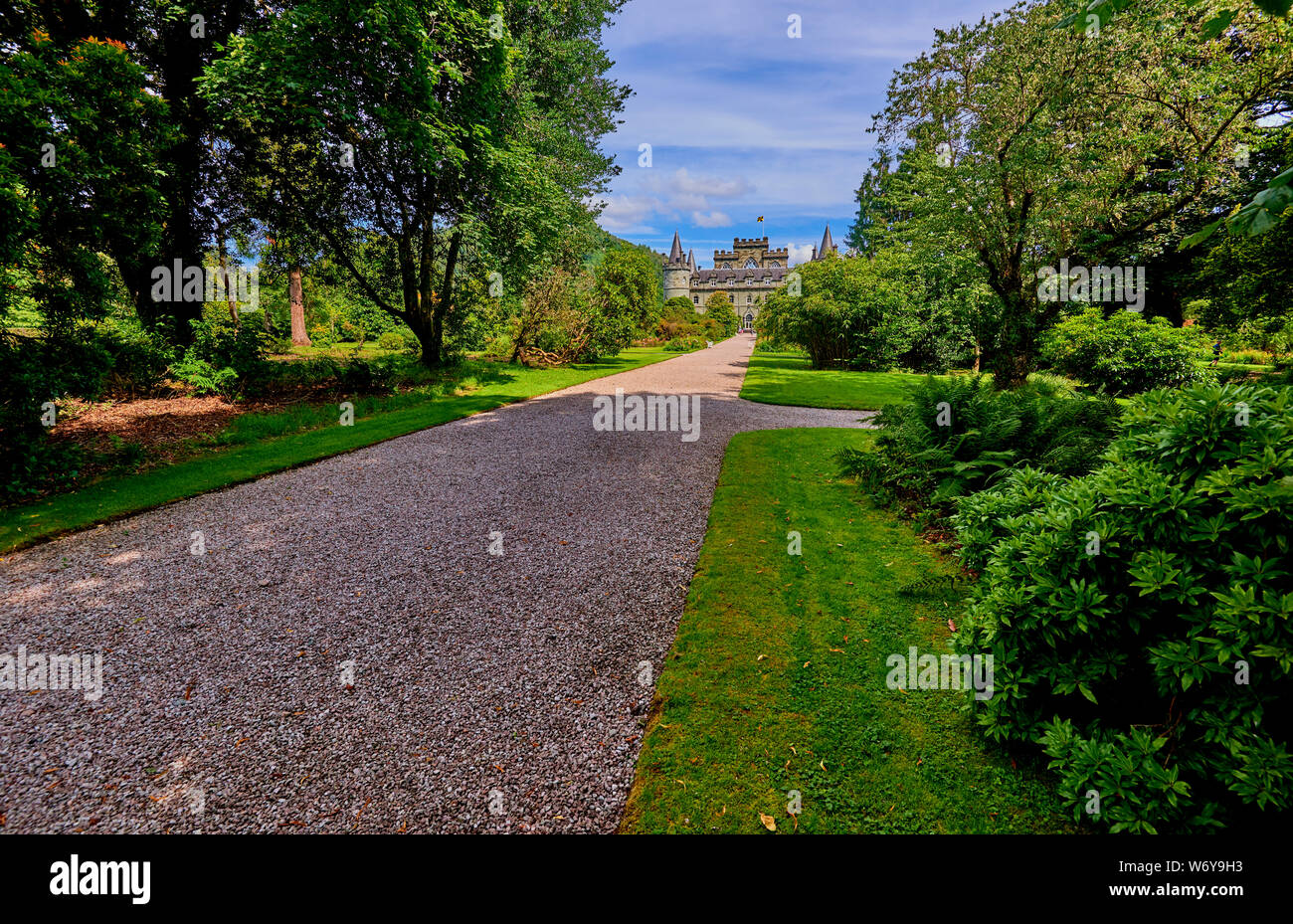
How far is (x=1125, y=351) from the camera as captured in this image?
44.7 feet

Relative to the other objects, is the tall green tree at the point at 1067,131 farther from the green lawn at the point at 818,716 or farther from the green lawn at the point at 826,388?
the green lawn at the point at 818,716

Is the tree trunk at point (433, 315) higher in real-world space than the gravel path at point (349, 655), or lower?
higher

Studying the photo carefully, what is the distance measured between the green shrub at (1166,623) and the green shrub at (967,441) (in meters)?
3.41

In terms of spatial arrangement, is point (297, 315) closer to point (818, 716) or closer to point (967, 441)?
point (967, 441)

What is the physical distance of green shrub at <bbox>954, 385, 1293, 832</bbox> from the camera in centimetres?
200

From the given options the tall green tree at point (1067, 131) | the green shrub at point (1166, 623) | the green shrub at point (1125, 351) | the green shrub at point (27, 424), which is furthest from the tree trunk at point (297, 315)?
the green shrub at point (1166, 623)

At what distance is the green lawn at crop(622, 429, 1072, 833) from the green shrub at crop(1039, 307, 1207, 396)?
12.3 metres

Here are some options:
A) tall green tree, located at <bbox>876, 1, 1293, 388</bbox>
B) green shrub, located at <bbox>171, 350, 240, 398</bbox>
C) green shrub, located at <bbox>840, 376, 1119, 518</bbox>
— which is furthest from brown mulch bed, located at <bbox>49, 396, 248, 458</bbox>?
tall green tree, located at <bbox>876, 1, 1293, 388</bbox>

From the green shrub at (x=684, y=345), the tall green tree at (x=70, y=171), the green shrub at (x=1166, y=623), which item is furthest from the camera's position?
the green shrub at (x=684, y=345)

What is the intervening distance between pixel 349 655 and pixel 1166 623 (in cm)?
509

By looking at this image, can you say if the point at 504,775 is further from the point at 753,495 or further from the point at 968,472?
the point at 968,472

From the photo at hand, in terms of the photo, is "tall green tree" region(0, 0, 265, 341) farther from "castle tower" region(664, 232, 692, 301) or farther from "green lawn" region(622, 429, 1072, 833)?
"castle tower" region(664, 232, 692, 301)

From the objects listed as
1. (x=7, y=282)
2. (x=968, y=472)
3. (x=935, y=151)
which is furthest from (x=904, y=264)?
(x=7, y=282)

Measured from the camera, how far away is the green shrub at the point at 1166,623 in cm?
200
